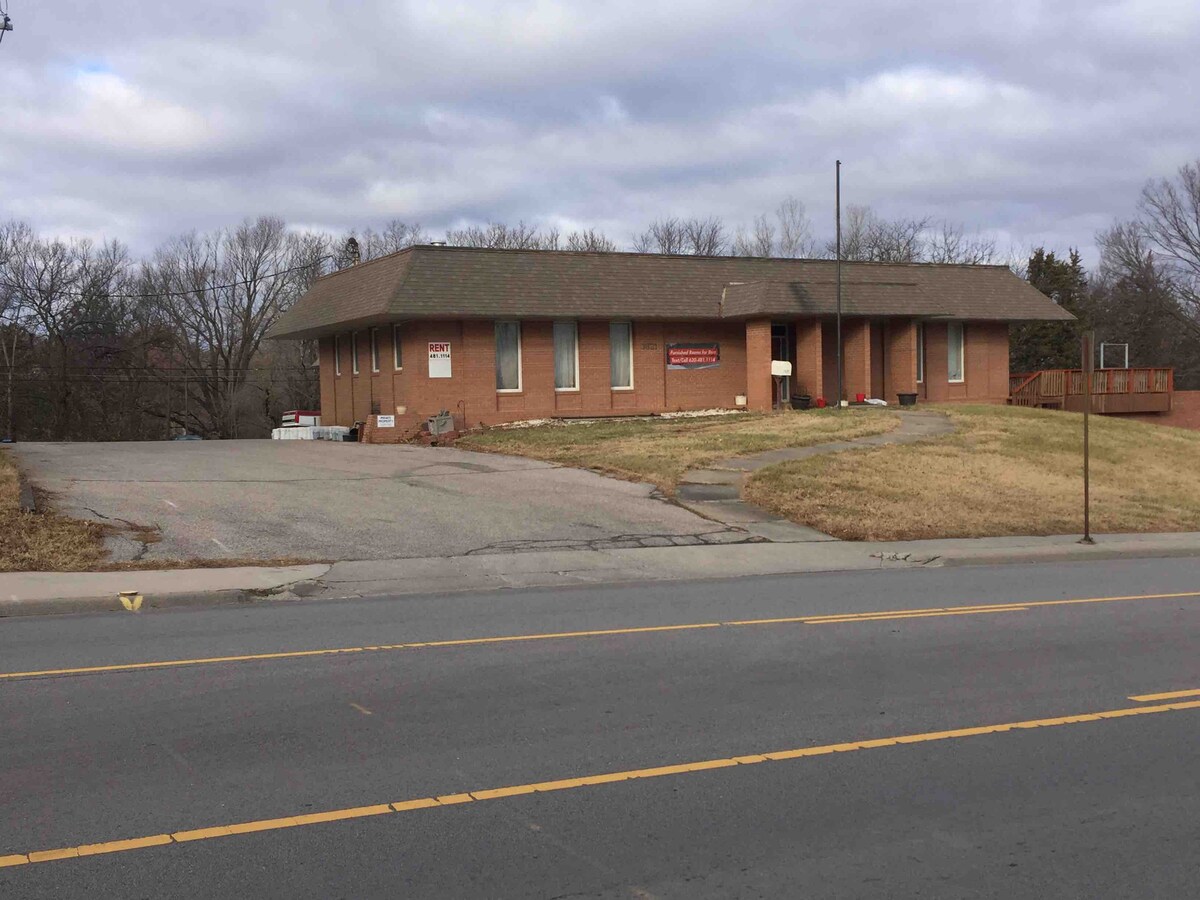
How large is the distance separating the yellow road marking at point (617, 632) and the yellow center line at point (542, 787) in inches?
135

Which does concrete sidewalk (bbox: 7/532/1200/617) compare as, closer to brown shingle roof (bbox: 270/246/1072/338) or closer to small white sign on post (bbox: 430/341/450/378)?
brown shingle roof (bbox: 270/246/1072/338)

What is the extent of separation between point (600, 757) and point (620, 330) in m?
26.8

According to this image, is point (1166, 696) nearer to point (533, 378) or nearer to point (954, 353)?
point (533, 378)

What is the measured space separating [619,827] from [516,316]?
25.7 metres

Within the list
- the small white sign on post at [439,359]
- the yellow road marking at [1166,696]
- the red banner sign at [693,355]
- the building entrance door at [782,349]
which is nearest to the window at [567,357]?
the red banner sign at [693,355]

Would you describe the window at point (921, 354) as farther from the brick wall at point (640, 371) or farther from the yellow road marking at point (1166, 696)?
the yellow road marking at point (1166, 696)

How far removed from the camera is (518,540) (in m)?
15.3

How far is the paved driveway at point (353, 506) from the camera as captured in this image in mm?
14703

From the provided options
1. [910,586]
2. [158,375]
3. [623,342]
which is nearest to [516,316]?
[623,342]

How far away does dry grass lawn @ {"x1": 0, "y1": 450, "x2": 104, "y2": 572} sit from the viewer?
1266cm

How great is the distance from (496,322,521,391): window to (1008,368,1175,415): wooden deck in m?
18.3

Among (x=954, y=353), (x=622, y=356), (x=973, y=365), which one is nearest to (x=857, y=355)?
(x=954, y=353)

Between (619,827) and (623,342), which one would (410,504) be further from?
(623,342)

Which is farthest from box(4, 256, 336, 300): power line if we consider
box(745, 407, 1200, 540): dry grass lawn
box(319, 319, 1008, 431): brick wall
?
box(745, 407, 1200, 540): dry grass lawn
